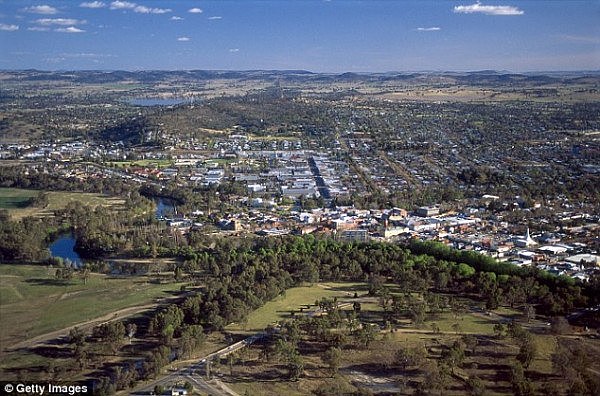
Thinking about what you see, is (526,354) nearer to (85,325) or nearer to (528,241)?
(85,325)

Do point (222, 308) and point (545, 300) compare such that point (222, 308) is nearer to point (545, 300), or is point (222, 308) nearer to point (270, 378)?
point (270, 378)

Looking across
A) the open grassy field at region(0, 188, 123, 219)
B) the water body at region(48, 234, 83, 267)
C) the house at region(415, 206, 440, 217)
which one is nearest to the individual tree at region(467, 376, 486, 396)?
the water body at region(48, 234, 83, 267)

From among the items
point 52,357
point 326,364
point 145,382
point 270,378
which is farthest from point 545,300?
point 52,357

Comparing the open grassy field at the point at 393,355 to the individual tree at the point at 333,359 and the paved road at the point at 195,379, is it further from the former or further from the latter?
the paved road at the point at 195,379

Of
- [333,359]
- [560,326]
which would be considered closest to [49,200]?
[333,359]

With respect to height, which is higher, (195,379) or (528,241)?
(528,241)

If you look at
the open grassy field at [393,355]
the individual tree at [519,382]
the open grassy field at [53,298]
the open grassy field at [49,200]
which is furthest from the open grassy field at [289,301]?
the open grassy field at [49,200]

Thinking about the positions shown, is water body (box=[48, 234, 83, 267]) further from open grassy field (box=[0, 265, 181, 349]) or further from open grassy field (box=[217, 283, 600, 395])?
open grassy field (box=[217, 283, 600, 395])

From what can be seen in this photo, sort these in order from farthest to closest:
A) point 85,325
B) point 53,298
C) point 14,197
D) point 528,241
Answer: point 14,197, point 528,241, point 53,298, point 85,325
